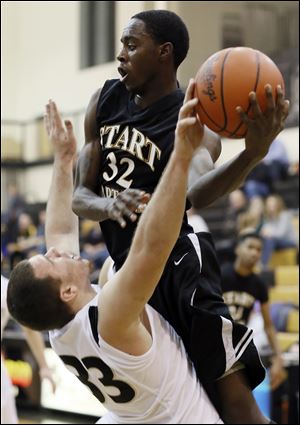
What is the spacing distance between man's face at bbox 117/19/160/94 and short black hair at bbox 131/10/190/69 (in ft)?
0.08

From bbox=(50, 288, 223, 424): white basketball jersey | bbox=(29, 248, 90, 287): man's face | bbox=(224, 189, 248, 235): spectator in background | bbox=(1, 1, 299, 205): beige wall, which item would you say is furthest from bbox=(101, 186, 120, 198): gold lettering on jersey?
bbox=(1, 1, 299, 205): beige wall

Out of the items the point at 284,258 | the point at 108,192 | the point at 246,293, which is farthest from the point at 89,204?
the point at 284,258

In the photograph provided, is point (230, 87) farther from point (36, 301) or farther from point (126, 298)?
point (36, 301)

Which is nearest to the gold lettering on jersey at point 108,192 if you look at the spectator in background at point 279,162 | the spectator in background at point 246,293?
the spectator in background at point 246,293

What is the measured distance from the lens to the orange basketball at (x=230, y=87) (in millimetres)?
2828

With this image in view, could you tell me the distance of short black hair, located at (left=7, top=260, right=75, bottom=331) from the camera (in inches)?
135

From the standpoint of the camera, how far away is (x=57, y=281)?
348cm

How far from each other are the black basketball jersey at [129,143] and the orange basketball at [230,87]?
20.6 inches

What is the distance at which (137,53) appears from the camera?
10.9 ft

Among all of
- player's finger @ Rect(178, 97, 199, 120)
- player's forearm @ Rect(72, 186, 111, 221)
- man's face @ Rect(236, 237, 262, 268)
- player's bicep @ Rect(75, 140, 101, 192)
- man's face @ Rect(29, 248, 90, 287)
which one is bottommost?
man's face @ Rect(236, 237, 262, 268)

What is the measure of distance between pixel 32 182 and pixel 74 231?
12466 mm

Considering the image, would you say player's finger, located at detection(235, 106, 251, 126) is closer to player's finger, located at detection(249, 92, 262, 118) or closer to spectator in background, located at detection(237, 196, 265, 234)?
player's finger, located at detection(249, 92, 262, 118)

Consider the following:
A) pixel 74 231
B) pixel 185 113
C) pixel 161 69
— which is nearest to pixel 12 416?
pixel 74 231

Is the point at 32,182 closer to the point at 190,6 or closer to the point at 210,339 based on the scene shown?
the point at 190,6
